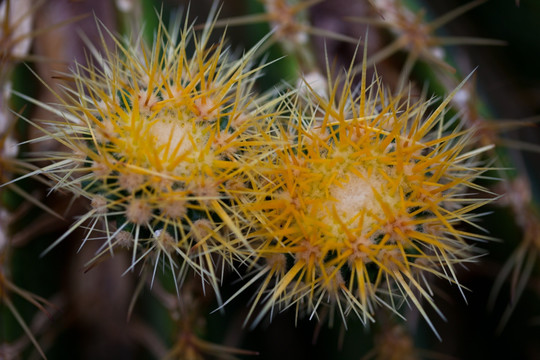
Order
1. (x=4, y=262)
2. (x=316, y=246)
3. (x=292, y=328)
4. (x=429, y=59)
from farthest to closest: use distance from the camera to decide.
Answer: (x=292, y=328)
(x=429, y=59)
(x=4, y=262)
(x=316, y=246)

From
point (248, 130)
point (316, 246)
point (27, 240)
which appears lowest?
point (27, 240)

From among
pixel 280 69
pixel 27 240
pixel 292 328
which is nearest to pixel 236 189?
pixel 280 69

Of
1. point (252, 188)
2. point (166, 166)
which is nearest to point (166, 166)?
point (166, 166)

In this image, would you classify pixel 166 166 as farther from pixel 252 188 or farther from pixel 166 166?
pixel 252 188

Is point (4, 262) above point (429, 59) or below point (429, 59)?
below

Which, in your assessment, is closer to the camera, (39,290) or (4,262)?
(4,262)

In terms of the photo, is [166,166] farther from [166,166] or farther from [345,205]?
[345,205]

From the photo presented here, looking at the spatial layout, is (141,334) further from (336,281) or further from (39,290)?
(336,281)

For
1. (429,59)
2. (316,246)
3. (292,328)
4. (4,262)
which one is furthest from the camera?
(292,328)
